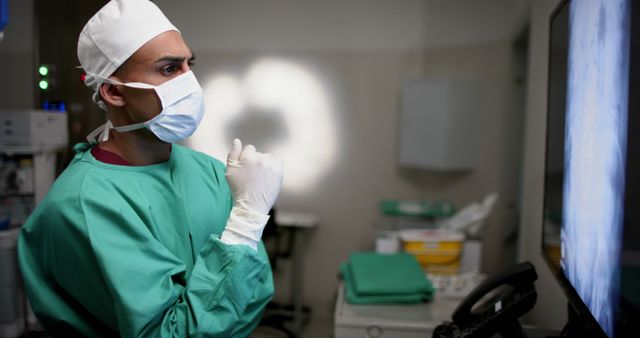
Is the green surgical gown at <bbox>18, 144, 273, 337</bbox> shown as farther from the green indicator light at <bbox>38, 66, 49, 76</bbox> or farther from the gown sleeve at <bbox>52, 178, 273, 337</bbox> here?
the green indicator light at <bbox>38, 66, 49, 76</bbox>

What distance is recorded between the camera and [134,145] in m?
1.05

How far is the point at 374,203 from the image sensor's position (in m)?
3.66

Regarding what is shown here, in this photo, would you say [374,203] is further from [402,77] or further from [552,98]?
[552,98]

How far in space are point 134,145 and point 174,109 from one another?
0.40ft

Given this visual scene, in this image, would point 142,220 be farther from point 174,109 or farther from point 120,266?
point 174,109

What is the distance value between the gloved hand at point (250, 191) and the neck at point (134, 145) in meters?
0.18

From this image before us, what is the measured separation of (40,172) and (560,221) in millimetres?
2503

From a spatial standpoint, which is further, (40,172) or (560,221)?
(40,172)

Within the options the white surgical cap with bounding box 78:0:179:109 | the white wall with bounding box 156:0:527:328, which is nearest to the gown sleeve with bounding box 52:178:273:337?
the white surgical cap with bounding box 78:0:179:109

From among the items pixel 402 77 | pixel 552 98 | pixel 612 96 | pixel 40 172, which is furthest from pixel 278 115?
pixel 612 96

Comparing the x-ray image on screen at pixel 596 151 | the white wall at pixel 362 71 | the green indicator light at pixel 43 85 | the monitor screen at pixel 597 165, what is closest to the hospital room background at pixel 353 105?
the white wall at pixel 362 71

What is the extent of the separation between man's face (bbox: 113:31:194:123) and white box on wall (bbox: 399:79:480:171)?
2.44m

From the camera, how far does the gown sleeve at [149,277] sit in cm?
86

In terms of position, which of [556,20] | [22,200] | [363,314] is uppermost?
[556,20]
